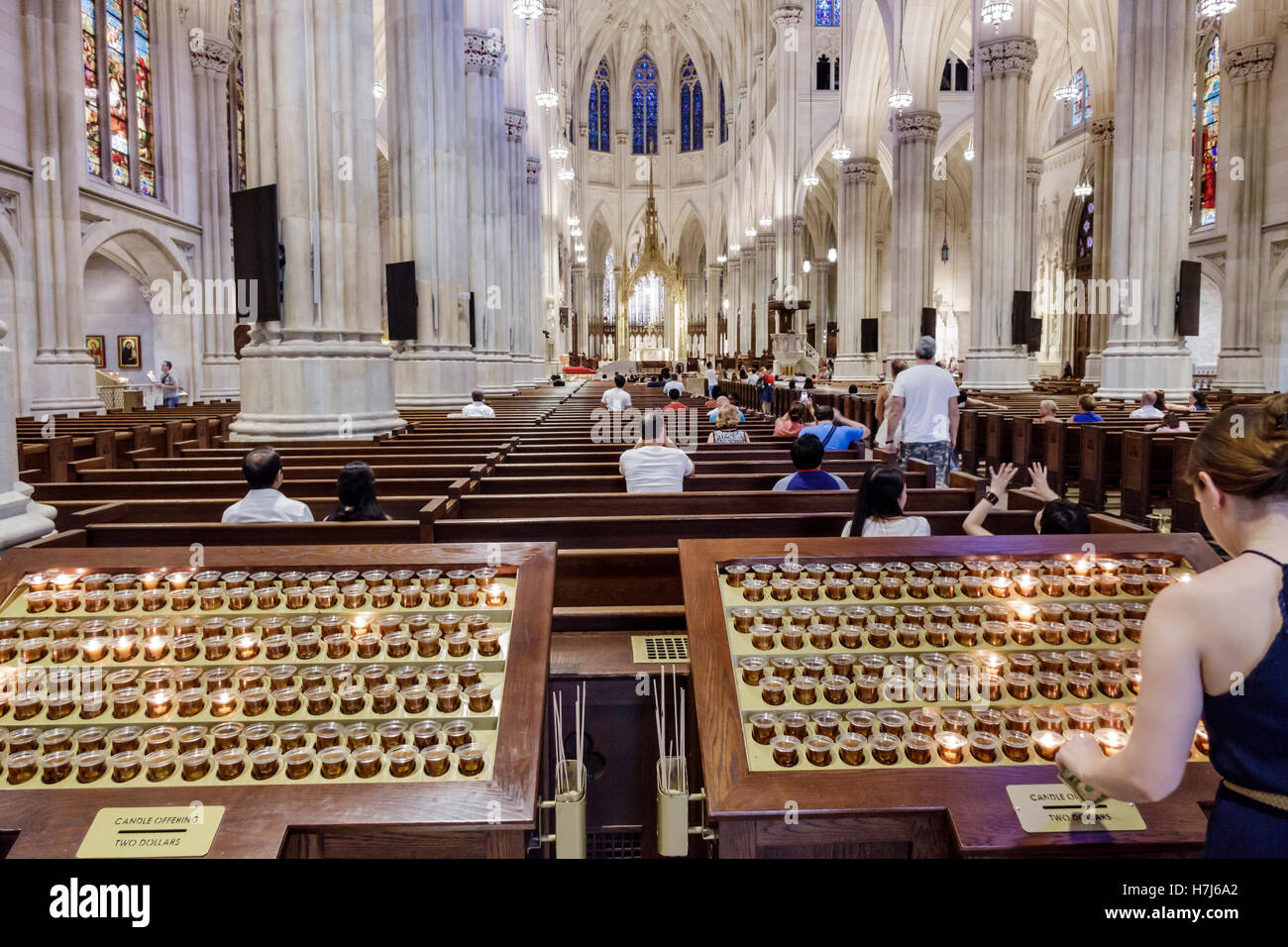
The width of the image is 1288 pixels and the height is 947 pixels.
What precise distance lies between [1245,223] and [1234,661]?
24.7 m

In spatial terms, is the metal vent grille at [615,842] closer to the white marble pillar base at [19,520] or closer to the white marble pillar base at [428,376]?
the white marble pillar base at [19,520]

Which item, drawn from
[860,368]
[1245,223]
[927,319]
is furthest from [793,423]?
[860,368]

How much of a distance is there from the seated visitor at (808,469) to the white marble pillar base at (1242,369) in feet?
66.2

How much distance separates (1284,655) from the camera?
1491 mm

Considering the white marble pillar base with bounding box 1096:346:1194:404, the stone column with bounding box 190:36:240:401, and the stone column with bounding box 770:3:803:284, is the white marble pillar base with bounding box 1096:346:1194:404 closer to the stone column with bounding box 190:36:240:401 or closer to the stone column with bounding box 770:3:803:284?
the stone column with bounding box 770:3:803:284

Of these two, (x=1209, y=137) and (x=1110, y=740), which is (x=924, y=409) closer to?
(x=1110, y=740)

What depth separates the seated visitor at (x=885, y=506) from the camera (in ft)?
11.1

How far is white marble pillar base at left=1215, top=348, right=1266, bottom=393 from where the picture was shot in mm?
20734

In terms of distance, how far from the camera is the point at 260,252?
8.69 m

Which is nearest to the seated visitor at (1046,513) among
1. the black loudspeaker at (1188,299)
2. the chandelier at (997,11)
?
the black loudspeaker at (1188,299)

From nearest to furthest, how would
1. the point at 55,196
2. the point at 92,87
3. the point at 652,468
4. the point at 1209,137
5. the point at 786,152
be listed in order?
the point at 652,468 → the point at 55,196 → the point at 92,87 → the point at 1209,137 → the point at 786,152
